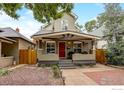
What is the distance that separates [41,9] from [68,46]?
9820mm

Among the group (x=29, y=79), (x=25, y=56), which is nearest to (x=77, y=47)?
(x=25, y=56)

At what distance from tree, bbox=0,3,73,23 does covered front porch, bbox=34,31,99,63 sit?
526 centimetres

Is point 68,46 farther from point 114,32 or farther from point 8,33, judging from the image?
point 8,33

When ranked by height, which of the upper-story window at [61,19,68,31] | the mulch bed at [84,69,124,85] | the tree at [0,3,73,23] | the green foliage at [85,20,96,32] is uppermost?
the green foliage at [85,20,96,32]

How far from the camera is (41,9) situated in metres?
15.4

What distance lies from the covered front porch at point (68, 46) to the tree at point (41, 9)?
17.3 ft

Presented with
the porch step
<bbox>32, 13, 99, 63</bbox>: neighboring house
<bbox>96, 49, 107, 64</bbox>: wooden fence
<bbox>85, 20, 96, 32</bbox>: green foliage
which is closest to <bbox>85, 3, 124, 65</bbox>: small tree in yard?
<bbox>96, 49, 107, 64</bbox>: wooden fence

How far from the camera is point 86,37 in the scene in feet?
71.3

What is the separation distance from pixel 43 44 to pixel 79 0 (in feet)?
41.6

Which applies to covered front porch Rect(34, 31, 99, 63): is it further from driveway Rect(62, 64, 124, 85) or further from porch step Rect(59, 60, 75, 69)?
driveway Rect(62, 64, 124, 85)

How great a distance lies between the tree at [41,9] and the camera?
48.7 ft

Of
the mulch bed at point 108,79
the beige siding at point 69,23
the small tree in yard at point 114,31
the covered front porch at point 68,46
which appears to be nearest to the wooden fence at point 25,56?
the covered front porch at point 68,46

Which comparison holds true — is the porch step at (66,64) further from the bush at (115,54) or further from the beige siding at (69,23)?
the beige siding at (69,23)

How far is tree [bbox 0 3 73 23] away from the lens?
48.7 feet
